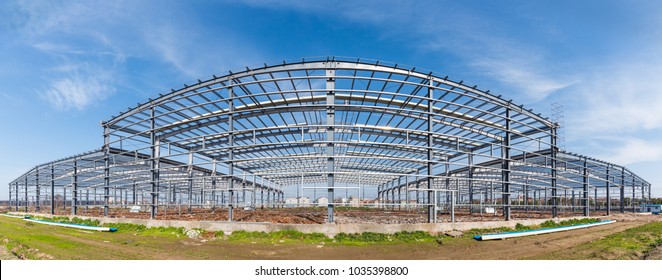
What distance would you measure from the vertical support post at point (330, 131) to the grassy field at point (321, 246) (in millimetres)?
2143

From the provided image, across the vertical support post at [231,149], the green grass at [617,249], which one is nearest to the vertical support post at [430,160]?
the green grass at [617,249]

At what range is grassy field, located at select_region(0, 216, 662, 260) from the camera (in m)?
12.3

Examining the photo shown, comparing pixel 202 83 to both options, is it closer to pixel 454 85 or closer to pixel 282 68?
pixel 282 68

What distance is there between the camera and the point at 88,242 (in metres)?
15.9

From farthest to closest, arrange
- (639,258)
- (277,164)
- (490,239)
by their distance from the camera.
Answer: (277,164), (490,239), (639,258)

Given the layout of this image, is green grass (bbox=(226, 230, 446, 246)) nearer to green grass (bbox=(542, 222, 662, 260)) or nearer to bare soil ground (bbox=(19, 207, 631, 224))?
bare soil ground (bbox=(19, 207, 631, 224))

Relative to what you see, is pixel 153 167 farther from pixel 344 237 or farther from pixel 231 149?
pixel 344 237

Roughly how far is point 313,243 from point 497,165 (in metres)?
25.6

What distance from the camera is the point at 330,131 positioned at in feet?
58.0

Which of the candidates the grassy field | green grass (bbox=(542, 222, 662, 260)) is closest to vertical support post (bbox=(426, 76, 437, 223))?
the grassy field

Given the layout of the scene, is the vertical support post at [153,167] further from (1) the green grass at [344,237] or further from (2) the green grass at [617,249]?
(2) the green grass at [617,249]

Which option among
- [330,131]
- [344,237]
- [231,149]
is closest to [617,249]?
[344,237]

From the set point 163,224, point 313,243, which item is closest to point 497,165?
point 313,243

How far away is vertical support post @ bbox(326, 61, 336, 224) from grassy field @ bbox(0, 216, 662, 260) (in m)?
2.14
